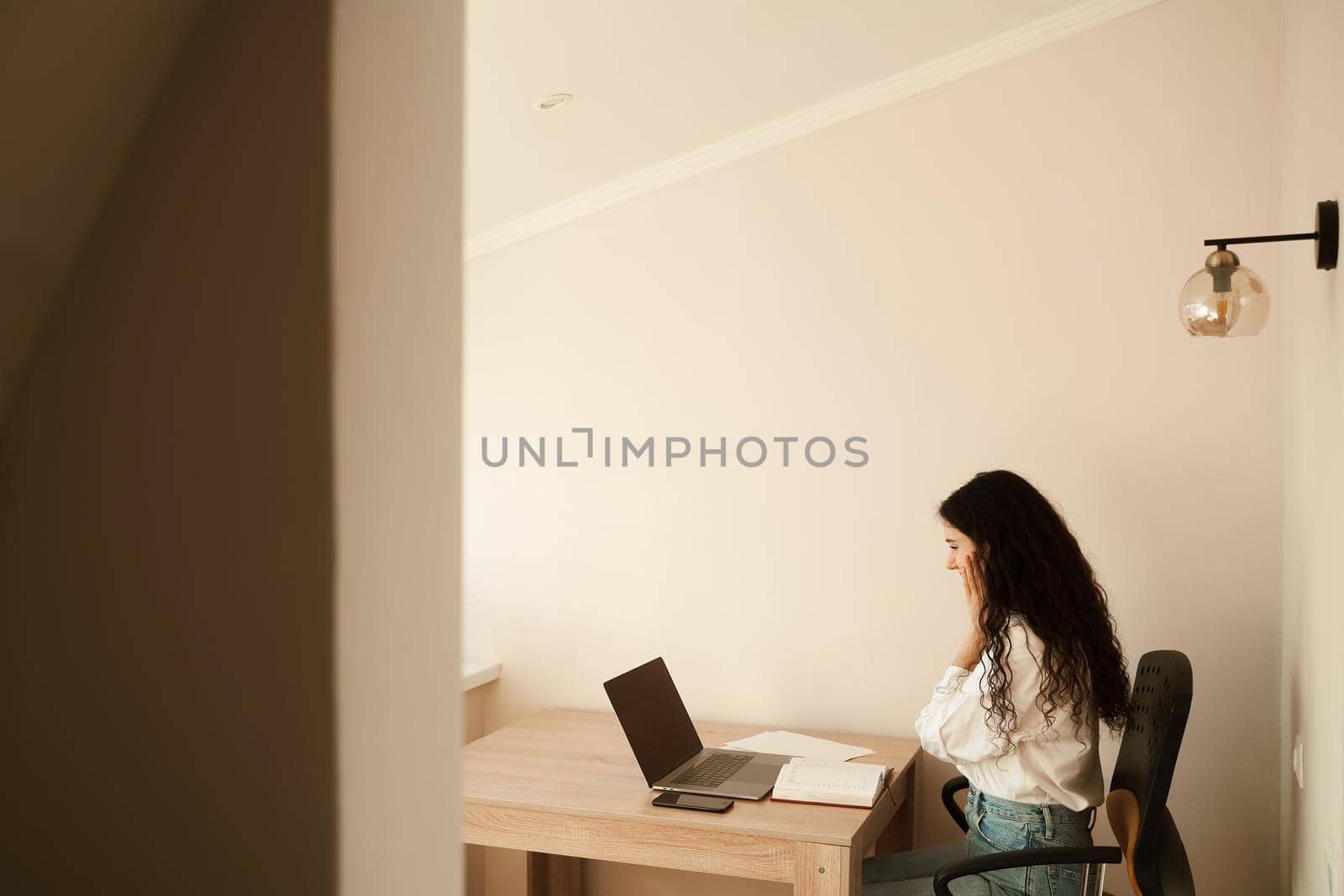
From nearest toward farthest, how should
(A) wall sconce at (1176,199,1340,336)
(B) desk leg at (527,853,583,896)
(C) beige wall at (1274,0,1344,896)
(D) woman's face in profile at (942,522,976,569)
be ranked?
(C) beige wall at (1274,0,1344,896) < (A) wall sconce at (1176,199,1340,336) < (D) woman's face in profile at (942,522,976,569) < (B) desk leg at (527,853,583,896)

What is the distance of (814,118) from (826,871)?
1.95 meters

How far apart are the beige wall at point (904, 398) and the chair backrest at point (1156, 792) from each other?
55 centimetres

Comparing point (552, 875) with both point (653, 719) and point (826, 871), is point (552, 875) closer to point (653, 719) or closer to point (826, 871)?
point (653, 719)

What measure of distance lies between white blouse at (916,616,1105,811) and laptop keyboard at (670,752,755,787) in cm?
54

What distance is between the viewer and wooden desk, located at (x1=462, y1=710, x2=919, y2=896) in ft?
6.67

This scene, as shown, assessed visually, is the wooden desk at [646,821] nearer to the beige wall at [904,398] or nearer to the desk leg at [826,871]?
the desk leg at [826,871]

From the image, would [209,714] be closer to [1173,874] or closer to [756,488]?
[1173,874]

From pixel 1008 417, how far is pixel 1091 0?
1.07 meters

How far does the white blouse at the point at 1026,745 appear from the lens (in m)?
2.04

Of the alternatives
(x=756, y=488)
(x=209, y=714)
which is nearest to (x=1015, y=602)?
(x=756, y=488)

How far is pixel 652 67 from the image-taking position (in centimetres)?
237

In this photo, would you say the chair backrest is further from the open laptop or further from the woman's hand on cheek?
the open laptop

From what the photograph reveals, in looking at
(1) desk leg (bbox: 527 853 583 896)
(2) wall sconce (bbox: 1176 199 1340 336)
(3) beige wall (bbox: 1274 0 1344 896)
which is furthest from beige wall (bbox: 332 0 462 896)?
(1) desk leg (bbox: 527 853 583 896)

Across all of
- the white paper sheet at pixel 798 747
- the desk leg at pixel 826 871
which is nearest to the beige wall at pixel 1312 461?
the desk leg at pixel 826 871
